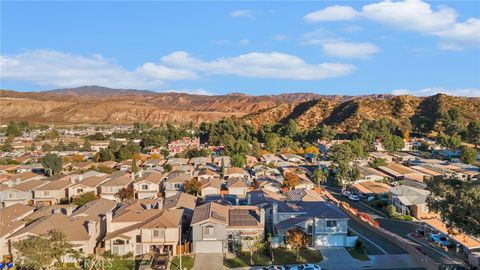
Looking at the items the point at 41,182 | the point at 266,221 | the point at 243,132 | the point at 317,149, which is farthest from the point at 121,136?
the point at 266,221

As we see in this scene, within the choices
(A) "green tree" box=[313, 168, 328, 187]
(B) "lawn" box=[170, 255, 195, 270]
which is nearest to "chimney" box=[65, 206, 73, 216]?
(B) "lawn" box=[170, 255, 195, 270]

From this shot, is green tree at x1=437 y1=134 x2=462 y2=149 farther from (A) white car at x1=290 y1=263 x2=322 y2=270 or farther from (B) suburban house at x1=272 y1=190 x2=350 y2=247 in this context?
(A) white car at x1=290 y1=263 x2=322 y2=270

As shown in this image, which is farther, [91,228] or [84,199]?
[84,199]

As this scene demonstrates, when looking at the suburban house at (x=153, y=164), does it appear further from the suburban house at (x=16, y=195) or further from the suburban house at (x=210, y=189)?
the suburban house at (x=16, y=195)

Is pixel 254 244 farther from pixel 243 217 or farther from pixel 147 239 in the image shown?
pixel 147 239

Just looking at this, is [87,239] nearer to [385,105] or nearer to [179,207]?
[179,207]

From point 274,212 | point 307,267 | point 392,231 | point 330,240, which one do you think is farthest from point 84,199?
point 392,231
